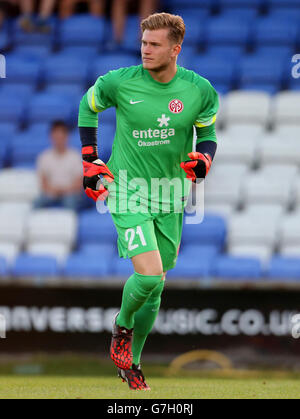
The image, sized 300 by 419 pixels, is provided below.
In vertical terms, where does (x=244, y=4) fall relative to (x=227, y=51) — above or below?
above

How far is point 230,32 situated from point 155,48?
658cm

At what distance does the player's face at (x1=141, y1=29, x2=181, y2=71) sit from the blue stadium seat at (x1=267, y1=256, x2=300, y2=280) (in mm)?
3663

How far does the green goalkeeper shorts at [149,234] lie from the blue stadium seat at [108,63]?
5.97 metres

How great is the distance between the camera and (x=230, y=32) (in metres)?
12.1

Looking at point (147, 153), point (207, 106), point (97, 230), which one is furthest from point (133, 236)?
point (97, 230)

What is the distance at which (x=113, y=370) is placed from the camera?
8648mm

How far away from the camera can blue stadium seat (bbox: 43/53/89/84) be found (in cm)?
1189

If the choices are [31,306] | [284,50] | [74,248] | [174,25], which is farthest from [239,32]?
[174,25]

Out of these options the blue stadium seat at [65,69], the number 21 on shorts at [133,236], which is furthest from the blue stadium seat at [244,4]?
the number 21 on shorts at [133,236]

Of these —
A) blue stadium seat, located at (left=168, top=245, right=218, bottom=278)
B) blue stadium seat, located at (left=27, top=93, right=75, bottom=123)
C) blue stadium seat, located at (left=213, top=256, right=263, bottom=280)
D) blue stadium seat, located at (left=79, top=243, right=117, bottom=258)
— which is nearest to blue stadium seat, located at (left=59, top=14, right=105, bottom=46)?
blue stadium seat, located at (left=27, top=93, right=75, bottom=123)

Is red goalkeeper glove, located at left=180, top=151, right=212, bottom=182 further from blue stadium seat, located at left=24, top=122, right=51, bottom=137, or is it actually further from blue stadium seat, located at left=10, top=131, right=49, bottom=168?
blue stadium seat, located at left=24, top=122, right=51, bottom=137

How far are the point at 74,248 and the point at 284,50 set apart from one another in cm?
400

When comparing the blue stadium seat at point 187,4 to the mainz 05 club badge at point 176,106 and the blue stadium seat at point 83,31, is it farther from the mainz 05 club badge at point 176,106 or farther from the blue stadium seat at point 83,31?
the mainz 05 club badge at point 176,106

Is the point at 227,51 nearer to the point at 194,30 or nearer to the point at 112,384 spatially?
the point at 194,30
